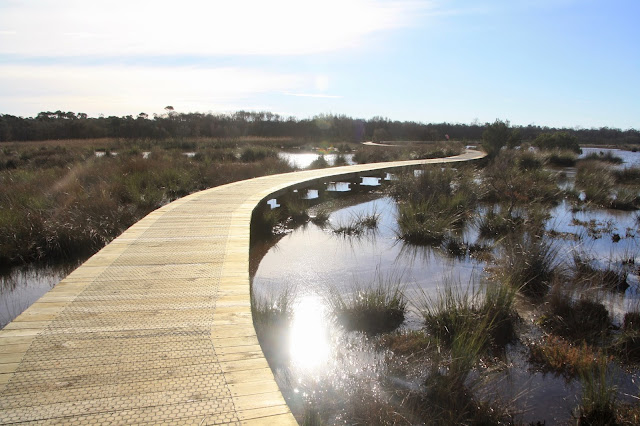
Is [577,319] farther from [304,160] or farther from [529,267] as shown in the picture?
[304,160]

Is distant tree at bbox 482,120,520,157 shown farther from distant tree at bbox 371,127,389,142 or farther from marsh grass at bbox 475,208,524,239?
distant tree at bbox 371,127,389,142

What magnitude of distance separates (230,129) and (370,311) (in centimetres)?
3724

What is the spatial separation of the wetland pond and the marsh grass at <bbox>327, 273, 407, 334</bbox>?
0.09 meters

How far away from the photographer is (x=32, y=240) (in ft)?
20.8

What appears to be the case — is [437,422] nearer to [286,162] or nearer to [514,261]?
[514,261]

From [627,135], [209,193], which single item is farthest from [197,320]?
[627,135]

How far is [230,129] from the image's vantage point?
131 ft

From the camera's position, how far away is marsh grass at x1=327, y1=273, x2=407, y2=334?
433 cm

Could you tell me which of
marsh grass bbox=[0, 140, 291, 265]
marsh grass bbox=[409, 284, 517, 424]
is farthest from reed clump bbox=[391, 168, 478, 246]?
marsh grass bbox=[0, 140, 291, 265]

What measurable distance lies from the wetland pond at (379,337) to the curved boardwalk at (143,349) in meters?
0.73

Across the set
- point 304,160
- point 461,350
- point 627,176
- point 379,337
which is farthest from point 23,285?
point 627,176

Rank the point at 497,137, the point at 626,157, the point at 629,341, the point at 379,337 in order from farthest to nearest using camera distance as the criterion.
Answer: the point at 626,157 < the point at 497,137 < the point at 379,337 < the point at 629,341

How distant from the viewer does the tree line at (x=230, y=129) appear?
3409 centimetres

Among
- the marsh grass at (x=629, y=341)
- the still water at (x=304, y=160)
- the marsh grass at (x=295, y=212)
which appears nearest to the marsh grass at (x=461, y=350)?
the marsh grass at (x=629, y=341)
